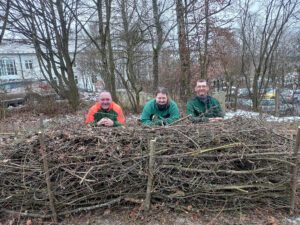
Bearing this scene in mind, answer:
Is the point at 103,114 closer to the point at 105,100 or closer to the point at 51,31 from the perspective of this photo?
the point at 105,100

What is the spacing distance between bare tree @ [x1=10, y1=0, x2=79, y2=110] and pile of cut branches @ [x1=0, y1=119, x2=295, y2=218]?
10.3m

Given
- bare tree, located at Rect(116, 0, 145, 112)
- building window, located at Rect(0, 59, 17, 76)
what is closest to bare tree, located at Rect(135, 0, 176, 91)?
bare tree, located at Rect(116, 0, 145, 112)

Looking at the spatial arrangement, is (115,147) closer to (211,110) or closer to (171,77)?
(211,110)

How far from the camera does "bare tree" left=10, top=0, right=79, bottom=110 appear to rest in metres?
11.0

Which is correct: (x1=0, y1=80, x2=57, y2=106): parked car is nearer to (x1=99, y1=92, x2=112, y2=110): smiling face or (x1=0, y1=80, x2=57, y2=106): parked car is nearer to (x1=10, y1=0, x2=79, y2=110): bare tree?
(x1=10, y1=0, x2=79, y2=110): bare tree

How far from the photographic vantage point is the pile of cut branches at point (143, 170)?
286 centimetres

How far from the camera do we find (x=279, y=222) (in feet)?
9.43

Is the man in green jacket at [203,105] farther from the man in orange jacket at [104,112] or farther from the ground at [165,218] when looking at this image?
the ground at [165,218]

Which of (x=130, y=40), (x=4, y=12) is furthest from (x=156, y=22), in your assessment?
(x=4, y=12)

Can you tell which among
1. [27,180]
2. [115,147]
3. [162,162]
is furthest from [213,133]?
[27,180]

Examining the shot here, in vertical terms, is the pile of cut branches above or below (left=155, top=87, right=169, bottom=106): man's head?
below

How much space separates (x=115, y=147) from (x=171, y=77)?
9.87 metres

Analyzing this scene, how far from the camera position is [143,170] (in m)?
2.87

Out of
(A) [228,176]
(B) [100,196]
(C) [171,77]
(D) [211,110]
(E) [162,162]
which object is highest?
(C) [171,77]
